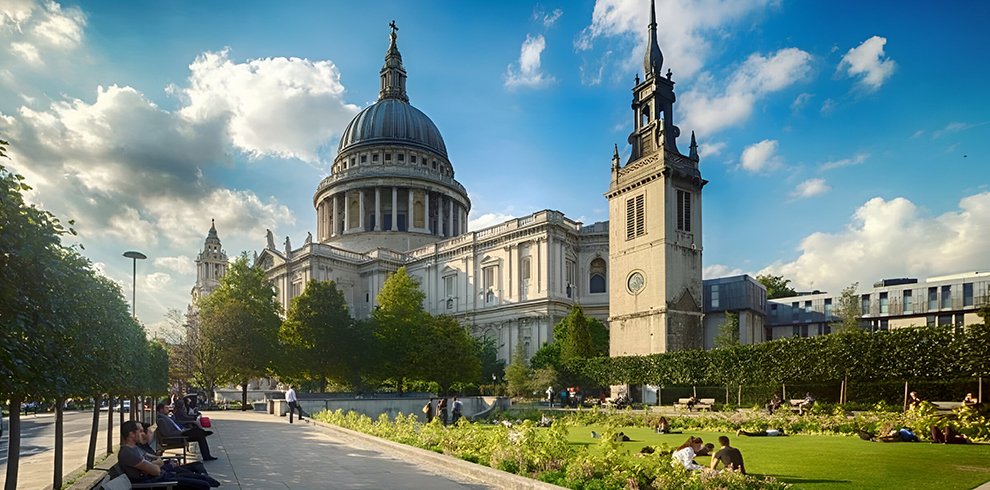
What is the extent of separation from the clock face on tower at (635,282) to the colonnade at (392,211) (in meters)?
51.8

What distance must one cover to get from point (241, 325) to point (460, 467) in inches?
A: 1448

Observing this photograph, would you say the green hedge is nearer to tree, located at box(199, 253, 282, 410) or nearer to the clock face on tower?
the clock face on tower

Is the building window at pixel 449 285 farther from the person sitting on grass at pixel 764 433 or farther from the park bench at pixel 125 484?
the park bench at pixel 125 484

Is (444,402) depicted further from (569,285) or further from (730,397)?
(569,285)

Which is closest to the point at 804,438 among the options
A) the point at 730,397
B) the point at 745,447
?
the point at 745,447

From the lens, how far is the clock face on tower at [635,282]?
47.3m

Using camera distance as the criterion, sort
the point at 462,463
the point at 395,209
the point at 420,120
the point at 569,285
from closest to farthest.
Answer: the point at 462,463
the point at 569,285
the point at 395,209
the point at 420,120

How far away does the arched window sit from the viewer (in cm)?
7269

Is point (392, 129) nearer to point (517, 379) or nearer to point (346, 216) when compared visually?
point (346, 216)

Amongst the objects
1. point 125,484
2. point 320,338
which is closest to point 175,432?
point 125,484

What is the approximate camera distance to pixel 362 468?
14680mm

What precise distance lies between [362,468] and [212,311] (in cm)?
3659

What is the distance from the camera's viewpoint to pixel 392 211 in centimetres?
9656

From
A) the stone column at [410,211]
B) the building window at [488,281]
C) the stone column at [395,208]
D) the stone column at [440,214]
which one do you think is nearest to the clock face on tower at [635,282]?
the building window at [488,281]
